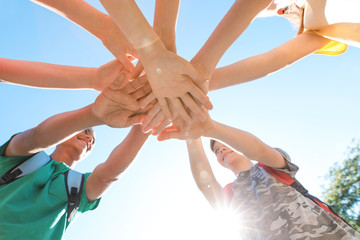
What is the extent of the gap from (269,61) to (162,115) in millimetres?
1113

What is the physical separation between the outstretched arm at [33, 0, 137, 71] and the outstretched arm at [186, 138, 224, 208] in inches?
48.5

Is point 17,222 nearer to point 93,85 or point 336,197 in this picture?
point 93,85

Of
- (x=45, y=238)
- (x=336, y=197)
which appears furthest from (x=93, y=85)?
(x=336, y=197)

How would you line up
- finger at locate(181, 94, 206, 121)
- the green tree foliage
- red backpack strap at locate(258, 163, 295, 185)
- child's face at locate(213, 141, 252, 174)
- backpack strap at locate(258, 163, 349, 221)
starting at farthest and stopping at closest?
the green tree foliage
child's face at locate(213, 141, 252, 174)
red backpack strap at locate(258, 163, 295, 185)
backpack strap at locate(258, 163, 349, 221)
finger at locate(181, 94, 206, 121)

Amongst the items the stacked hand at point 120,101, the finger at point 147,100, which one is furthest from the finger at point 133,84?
the finger at point 147,100

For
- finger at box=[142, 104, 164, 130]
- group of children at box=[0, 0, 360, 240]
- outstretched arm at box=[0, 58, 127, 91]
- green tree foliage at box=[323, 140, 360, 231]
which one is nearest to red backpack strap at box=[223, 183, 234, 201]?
group of children at box=[0, 0, 360, 240]

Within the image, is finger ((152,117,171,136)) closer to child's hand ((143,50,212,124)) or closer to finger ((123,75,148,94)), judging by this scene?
child's hand ((143,50,212,124))

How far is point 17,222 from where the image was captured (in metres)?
2.01

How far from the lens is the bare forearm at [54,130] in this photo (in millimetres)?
1971

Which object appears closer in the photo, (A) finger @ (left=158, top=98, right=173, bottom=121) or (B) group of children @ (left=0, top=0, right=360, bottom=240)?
(B) group of children @ (left=0, top=0, right=360, bottom=240)

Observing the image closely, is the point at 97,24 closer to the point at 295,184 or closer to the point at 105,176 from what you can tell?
the point at 105,176

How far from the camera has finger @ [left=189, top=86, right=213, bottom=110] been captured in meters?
1.80

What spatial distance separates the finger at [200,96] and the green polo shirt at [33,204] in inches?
61.1

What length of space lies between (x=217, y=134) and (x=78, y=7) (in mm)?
1733
